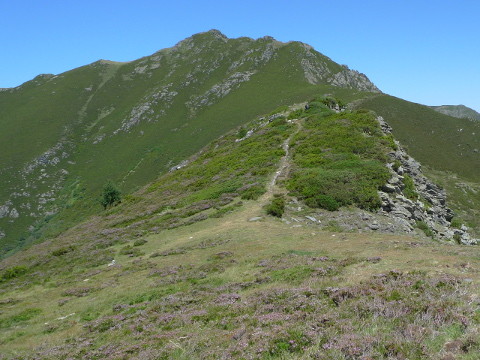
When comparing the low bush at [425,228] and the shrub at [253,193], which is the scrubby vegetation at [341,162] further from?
the low bush at [425,228]

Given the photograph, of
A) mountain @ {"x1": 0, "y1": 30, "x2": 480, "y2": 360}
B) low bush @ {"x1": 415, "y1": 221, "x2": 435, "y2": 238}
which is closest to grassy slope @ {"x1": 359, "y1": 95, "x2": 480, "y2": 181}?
mountain @ {"x1": 0, "y1": 30, "x2": 480, "y2": 360}

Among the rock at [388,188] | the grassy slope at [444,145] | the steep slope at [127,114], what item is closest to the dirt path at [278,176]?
the rock at [388,188]

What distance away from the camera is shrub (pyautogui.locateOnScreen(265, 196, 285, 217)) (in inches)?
1226

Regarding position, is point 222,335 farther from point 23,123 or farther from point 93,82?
point 93,82

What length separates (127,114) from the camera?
442ft

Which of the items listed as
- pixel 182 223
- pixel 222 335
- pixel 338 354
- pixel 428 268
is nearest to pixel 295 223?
pixel 182 223

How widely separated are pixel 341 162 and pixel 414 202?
8.99 meters

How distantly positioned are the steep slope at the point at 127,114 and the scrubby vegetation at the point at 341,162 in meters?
52.1

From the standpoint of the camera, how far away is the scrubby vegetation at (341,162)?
32.4 m

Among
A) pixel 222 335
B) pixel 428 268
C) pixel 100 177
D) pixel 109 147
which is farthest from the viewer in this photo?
pixel 109 147

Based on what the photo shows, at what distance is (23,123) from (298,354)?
6259 inches

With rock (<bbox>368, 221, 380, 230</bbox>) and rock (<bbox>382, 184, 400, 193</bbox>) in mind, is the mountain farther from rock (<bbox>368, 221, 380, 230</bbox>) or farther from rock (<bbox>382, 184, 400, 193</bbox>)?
rock (<bbox>382, 184, 400, 193</bbox>)

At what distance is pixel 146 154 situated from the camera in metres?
105

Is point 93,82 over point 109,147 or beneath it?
over
